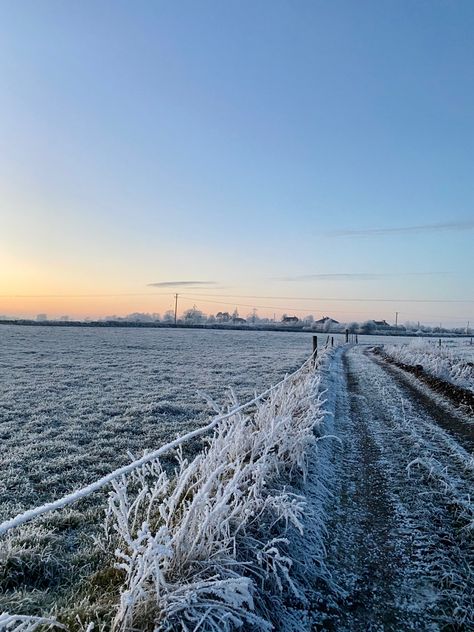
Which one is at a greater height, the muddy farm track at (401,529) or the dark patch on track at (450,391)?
the dark patch on track at (450,391)

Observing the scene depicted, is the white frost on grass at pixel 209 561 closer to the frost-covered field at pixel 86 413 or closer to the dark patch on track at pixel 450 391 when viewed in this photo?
the frost-covered field at pixel 86 413

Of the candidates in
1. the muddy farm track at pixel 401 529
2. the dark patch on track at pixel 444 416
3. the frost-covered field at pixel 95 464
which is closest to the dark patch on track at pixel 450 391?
the dark patch on track at pixel 444 416

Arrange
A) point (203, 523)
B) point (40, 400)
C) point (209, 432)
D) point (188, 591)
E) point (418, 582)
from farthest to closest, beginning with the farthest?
point (40, 400) → point (209, 432) → point (418, 582) → point (203, 523) → point (188, 591)

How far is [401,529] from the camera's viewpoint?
4.30 meters

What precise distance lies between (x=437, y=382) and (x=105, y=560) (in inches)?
534

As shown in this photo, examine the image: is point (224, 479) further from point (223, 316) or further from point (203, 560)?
point (223, 316)

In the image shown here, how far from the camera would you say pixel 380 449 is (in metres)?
7.07

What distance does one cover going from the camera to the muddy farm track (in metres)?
3.13

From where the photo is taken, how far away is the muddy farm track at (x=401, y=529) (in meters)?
3.13

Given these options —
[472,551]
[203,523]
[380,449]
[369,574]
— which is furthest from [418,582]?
[380,449]

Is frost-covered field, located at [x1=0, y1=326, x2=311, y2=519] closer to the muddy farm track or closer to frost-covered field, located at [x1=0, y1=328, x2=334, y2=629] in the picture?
frost-covered field, located at [x1=0, y1=328, x2=334, y2=629]

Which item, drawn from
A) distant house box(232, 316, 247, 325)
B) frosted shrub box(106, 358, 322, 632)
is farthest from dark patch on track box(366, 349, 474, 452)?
distant house box(232, 316, 247, 325)

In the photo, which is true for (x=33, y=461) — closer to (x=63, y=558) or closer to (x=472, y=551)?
(x=63, y=558)

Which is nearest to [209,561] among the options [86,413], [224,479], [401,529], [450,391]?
[224,479]
